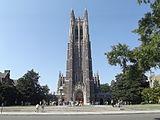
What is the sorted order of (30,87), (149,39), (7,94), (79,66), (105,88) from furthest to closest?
(105,88), (79,66), (30,87), (7,94), (149,39)

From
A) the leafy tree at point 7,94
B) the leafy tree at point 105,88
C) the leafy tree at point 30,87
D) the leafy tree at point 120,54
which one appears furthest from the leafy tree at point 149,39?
the leafy tree at point 105,88

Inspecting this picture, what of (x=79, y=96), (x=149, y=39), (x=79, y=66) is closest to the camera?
(x=149, y=39)

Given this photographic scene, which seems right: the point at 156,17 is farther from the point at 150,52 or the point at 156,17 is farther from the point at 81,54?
the point at 81,54

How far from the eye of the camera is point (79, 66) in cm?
7800

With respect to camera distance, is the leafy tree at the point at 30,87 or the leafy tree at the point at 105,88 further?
the leafy tree at the point at 105,88

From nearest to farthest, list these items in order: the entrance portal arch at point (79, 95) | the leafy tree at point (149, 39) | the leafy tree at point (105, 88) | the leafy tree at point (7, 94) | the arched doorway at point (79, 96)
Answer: the leafy tree at point (149, 39) < the leafy tree at point (7, 94) < the entrance portal arch at point (79, 95) < the arched doorway at point (79, 96) < the leafy tree at point (105, 88)

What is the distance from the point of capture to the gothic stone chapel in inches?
2881

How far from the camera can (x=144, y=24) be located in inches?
583

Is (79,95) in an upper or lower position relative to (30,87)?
lower

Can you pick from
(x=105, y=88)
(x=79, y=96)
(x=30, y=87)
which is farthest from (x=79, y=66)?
(x=105, y=88)

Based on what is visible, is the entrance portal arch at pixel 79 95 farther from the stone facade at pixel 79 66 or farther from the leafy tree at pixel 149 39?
the leafy tree at pixel 149 39

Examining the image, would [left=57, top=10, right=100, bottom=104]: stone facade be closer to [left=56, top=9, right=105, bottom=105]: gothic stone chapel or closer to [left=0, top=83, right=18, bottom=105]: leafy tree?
[left=56, top=9, right=105, bottom=105]: gothic stone chapel

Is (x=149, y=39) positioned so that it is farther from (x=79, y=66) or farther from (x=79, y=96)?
(x=79, y=66)

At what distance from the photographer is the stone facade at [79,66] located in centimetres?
7324
